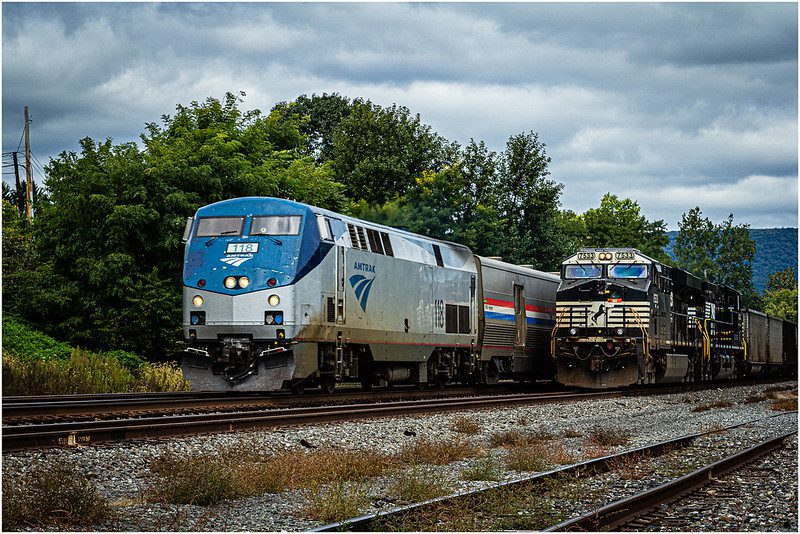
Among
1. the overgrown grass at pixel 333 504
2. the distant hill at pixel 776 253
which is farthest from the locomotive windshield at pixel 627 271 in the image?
the distant hill at pixel 776 253

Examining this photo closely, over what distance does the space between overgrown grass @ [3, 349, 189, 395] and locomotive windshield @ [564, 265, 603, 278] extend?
38.3 ft

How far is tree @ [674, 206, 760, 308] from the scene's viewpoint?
4176 inches

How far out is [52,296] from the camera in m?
Result: 30.1

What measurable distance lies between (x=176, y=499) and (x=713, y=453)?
7875 mm

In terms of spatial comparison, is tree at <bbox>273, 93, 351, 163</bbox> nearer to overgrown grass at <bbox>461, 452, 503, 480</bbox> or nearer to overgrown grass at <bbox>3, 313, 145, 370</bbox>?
overgrown grass at <bbox>3, 313, 145, 370</bbox>

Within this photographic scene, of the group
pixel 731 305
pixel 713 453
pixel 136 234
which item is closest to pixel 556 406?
pixel 713 453

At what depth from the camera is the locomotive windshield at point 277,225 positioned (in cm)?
1853

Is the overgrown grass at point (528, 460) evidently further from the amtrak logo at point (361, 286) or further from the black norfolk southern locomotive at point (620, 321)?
the black norfolk southern locomotive at point (620, 321)

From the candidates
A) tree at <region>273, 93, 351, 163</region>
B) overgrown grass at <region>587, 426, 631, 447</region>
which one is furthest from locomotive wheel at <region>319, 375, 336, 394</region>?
tree at <region>273, 93, 351, 163</region>

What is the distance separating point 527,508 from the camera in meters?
8.68

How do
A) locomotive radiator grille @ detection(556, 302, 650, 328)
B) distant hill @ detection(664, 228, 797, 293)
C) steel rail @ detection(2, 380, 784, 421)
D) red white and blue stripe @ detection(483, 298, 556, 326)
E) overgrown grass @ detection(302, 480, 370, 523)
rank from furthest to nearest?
distant hill @ detection(664, 228, 797, 293) < red white and blue stripe @ detection(483, 298, 556, 326) < locomotive radiator grille @ detection(556, 302, 650, 328) < steel rail @ detection(2, 380, 784, 421) < overgrown grass @ detection(302, 480, 370, 523)

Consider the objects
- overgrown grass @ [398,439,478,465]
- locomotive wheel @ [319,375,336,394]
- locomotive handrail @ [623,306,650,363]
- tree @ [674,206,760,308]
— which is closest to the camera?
overgrown grass @ [398,439,478,465]

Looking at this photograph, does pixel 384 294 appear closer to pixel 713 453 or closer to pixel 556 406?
pixel 556 406

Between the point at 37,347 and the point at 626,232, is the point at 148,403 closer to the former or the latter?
the point at 37,347
